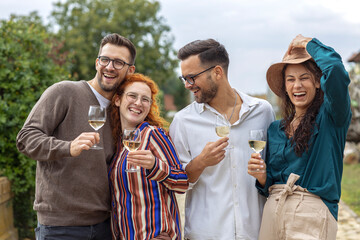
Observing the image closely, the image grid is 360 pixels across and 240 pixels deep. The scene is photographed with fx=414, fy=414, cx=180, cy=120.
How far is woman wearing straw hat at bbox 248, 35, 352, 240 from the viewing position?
9.82 ft

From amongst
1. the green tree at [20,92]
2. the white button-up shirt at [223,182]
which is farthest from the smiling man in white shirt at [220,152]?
the green tree at [20,92]

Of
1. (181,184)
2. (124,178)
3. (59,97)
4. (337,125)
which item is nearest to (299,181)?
(337,125)

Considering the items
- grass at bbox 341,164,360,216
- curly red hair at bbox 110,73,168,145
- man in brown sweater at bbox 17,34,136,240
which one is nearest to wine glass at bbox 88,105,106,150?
man in brown sweater at bbox 17,34,136,240

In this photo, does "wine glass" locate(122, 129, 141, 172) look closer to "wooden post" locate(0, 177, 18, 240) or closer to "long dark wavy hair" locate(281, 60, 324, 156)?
"long dark wavy hair" locate(281, 60, 324, 156)

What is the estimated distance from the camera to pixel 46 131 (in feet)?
11.0

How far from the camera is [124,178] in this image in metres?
3.31

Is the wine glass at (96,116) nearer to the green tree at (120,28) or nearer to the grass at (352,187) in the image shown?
the grass at (352,187)

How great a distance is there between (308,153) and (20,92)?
14.2 feet

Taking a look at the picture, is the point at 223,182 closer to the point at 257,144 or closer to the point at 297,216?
the point at 257,144

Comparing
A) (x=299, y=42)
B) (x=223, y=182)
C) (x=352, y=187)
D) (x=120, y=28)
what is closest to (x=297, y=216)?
(x=223, y=182)

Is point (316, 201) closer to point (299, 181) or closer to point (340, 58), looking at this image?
point (299, 181)

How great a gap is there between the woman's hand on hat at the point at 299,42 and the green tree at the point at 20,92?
3.83 m

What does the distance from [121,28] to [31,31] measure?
24.7m

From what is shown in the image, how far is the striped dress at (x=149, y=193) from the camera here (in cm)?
319
